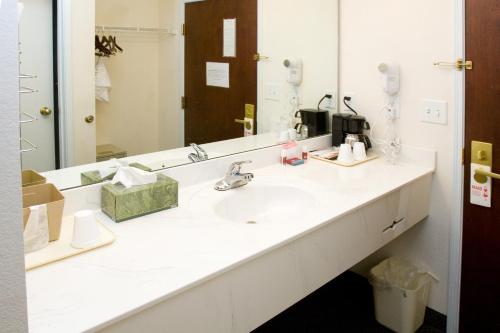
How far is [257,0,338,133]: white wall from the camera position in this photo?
2160 mm

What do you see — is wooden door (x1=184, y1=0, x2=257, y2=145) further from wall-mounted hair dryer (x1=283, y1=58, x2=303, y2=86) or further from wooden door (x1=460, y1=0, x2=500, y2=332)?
wooden door (x1=460, y1=0, x2=500, y2=332)

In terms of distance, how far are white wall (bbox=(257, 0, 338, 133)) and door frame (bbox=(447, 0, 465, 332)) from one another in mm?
676

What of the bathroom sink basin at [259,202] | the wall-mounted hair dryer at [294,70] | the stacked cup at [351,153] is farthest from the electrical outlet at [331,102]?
the bathroom sink basin at [259,202]

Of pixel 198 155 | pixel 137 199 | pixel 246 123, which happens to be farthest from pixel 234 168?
pixel 137 199

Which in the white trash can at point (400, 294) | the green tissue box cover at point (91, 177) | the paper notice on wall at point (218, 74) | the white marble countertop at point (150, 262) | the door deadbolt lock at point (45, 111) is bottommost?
the white trash can at point (400, 294)

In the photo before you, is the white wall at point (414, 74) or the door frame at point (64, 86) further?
the white wall at point (414, 74)

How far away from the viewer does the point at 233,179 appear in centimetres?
177

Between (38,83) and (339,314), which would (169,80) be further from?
(339,314)

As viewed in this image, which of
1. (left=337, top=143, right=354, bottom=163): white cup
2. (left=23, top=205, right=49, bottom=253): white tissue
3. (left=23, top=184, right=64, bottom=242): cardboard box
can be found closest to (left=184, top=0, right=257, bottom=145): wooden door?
(left=337, top=143, right=354, bottom=163): white cup

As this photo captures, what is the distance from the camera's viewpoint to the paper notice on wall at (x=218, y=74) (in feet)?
6.20

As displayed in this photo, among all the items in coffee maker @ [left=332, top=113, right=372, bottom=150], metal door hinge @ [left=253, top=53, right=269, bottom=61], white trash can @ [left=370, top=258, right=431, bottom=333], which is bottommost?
white trash can @ [left=370, top=258, right=431, bottom=333]

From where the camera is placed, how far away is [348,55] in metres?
2.33

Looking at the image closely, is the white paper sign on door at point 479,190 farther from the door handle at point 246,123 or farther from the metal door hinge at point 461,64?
the door handle at point 246,123

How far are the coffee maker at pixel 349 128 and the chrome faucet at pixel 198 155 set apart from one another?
0.85 m
